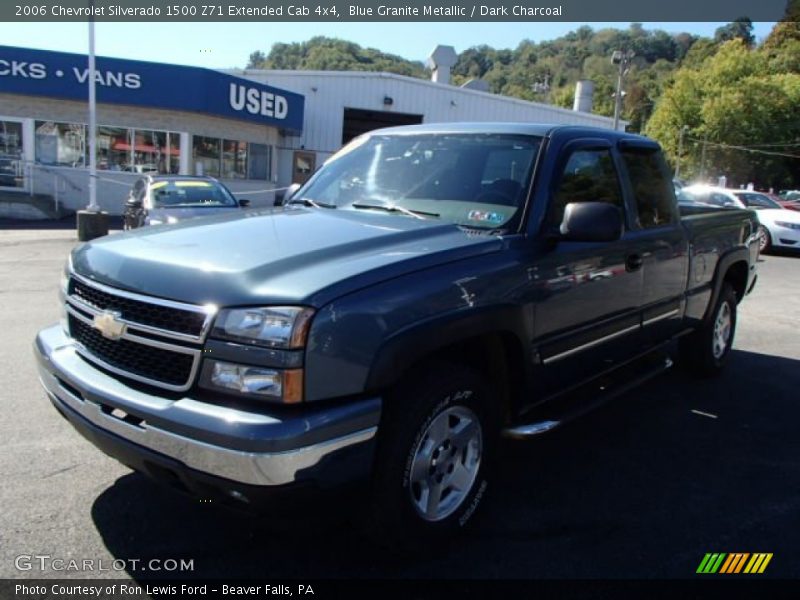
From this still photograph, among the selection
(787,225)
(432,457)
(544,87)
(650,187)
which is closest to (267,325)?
(432,457)

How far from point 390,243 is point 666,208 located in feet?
8.88

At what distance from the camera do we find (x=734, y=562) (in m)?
3.06

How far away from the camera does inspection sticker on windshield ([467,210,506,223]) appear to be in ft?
11.1

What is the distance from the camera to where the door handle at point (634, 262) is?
407cm

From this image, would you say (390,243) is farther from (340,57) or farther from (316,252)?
(340,57)

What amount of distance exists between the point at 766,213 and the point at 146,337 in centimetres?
1794

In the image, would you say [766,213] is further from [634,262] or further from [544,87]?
[544,87]

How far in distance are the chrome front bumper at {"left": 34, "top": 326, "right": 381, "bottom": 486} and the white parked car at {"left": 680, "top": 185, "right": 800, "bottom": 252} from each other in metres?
15.7

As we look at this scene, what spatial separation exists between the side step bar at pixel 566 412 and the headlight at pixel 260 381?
1357 millimetres

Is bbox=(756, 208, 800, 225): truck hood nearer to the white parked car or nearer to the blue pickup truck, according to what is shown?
the white parked car

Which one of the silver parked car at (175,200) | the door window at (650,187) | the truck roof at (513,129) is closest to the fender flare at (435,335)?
the truck roof at (513,129)

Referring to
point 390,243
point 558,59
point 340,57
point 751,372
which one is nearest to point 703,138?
point 340,57

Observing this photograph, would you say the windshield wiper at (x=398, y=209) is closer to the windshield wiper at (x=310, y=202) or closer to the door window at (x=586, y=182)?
the windshield wiper at (x=310, y=202)

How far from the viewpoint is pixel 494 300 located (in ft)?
9.82
